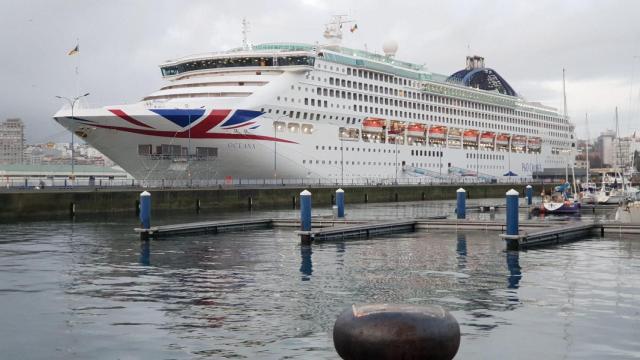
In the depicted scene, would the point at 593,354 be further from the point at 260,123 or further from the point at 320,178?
the point at 320,178

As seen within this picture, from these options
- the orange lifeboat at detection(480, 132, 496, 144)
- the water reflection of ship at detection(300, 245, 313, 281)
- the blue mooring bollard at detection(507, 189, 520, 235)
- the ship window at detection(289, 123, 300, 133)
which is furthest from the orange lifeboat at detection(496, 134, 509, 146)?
the water reflection of ship at detection(300, 245, 313, 281)

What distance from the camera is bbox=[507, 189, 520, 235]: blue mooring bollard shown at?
2663cm

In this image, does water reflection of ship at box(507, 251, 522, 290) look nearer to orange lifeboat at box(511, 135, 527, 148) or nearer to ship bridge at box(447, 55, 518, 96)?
A: orange lifeboat at box(511, 135, 527, 148)

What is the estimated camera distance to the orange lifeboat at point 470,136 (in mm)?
87500

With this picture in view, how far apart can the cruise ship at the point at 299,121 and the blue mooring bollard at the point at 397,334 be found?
4340 cm

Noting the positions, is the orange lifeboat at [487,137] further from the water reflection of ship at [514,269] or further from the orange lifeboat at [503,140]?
the water reflection of ship at [514,269]

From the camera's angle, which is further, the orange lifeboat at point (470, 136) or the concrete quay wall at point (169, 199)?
the orange lifeboat at point (470, 136)

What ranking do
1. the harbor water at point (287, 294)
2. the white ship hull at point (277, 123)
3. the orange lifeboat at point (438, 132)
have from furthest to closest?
the orange lifeboat at point (438, 132) < the white ship hull at point (277, 123) < the harbor water at point (287, 294)

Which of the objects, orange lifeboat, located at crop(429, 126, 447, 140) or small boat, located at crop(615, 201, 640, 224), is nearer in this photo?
small boat, located at crop(615, 201, 640, 224)

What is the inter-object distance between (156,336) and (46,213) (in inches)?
1351

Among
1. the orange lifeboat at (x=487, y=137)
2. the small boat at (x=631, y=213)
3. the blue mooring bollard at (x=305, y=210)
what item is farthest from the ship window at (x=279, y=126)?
the orange lifeboat at (x=487, y=137)

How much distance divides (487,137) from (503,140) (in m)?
5.24

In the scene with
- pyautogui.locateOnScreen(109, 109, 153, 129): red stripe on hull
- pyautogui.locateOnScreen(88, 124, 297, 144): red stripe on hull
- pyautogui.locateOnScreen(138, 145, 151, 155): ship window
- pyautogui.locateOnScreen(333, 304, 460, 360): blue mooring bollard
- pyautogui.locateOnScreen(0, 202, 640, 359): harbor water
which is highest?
pyautogui.locateOnScreen(109, 109, 153, 129): red stripe on hull

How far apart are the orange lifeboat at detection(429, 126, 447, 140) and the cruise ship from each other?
0.13m
